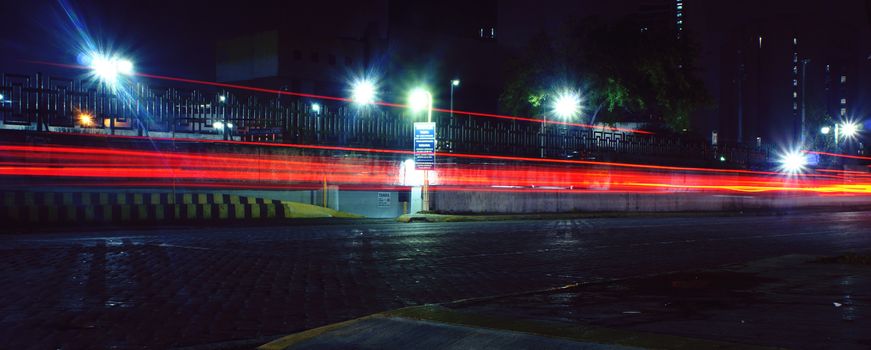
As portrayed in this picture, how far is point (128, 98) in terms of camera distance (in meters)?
26.5

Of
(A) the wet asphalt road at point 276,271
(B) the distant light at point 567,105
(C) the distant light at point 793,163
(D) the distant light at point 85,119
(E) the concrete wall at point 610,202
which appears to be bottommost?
(A) the wet asphalt road at point 276,271

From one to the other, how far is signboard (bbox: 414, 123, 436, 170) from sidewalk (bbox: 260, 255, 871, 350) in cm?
1897

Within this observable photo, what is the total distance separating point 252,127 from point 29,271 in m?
18.4

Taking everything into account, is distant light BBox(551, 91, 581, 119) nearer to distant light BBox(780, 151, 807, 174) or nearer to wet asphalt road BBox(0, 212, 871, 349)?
distant light BBox(780, 151, 807, 174)

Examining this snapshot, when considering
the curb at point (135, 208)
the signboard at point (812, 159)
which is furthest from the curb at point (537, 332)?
the signboard at point (812, 159)

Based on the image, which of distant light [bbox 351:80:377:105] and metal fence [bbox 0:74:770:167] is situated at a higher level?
distant light [bbox 351:80:377:105]

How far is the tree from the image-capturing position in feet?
170

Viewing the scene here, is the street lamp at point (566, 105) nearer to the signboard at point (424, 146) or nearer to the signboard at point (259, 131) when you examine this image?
the signboard at point (424, 146)

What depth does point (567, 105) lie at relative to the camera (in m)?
50.9

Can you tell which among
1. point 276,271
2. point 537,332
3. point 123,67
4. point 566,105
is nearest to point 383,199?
point 123,67

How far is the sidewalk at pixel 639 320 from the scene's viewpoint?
6.54 metres

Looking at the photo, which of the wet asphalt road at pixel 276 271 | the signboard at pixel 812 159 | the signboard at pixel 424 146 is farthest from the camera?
the signboard at pixel 812 159

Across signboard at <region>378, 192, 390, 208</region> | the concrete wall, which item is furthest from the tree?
signboard at <region>378, 192, 390, 208</region>

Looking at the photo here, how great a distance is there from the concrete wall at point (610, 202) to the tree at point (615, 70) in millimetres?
10800
